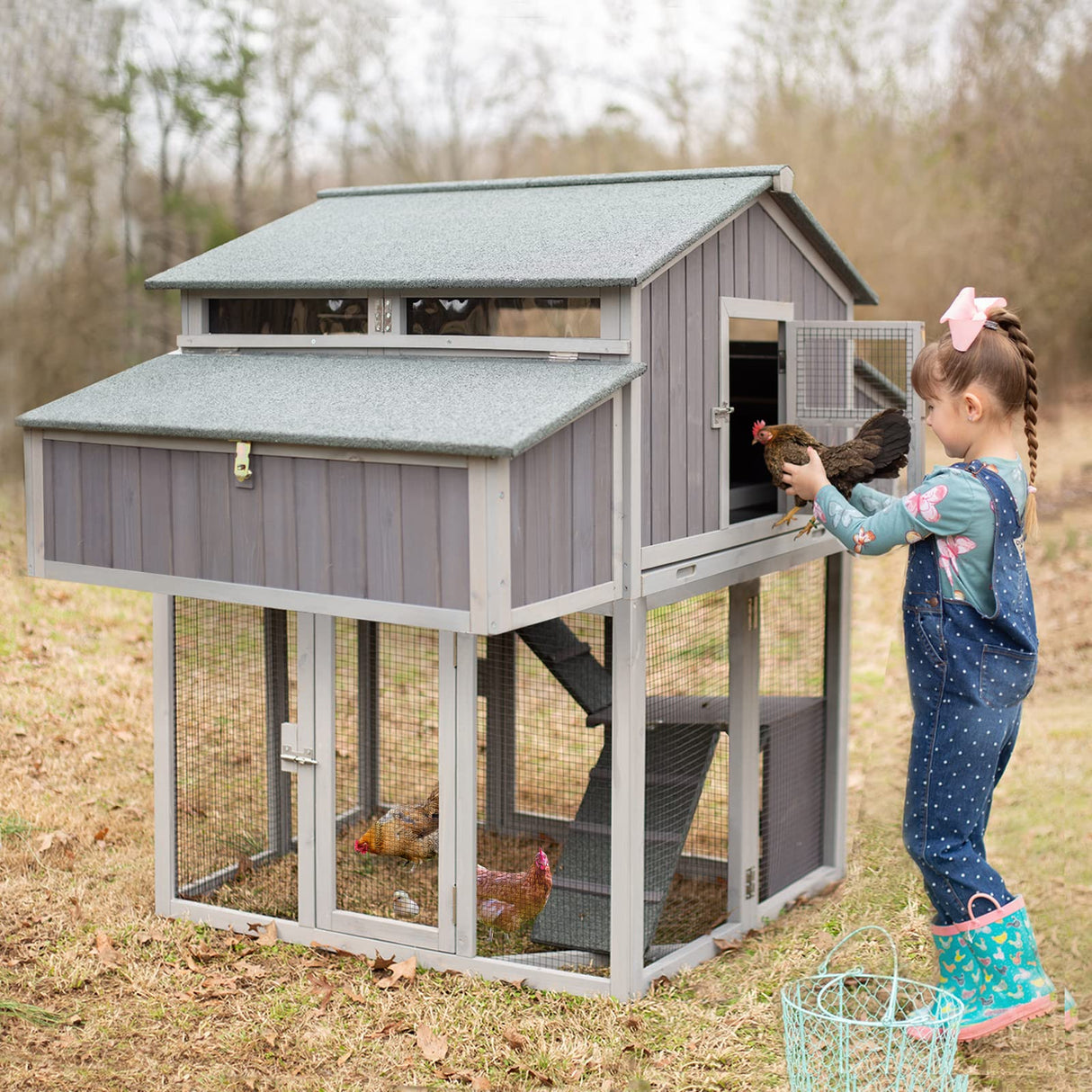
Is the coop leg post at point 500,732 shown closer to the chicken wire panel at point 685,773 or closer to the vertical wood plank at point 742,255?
the chicken wire panel at point 685,773

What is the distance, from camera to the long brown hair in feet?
12.0

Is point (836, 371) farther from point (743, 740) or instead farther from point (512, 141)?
point (512, 141)

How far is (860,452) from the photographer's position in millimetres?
4133

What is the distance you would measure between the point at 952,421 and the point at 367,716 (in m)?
2.59

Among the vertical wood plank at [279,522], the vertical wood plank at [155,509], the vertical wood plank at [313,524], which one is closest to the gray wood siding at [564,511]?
the vertical wood plank at [313,524]

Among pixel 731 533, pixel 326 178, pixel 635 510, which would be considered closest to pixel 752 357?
pixel 731 533

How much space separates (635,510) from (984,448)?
0.99m

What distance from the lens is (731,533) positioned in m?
4.46

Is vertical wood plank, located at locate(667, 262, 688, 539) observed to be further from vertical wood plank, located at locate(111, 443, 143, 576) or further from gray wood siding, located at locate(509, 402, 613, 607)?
vertical wood plank, located at locate(111, 443, 143, 576)

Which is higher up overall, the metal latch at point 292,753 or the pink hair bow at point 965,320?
the pink hair bow at point 965,320

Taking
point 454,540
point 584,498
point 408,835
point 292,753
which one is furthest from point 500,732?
point 454,540

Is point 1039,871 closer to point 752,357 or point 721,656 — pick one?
point 721,656

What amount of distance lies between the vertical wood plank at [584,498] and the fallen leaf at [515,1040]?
1.33 meters

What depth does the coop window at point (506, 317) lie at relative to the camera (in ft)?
13.1
